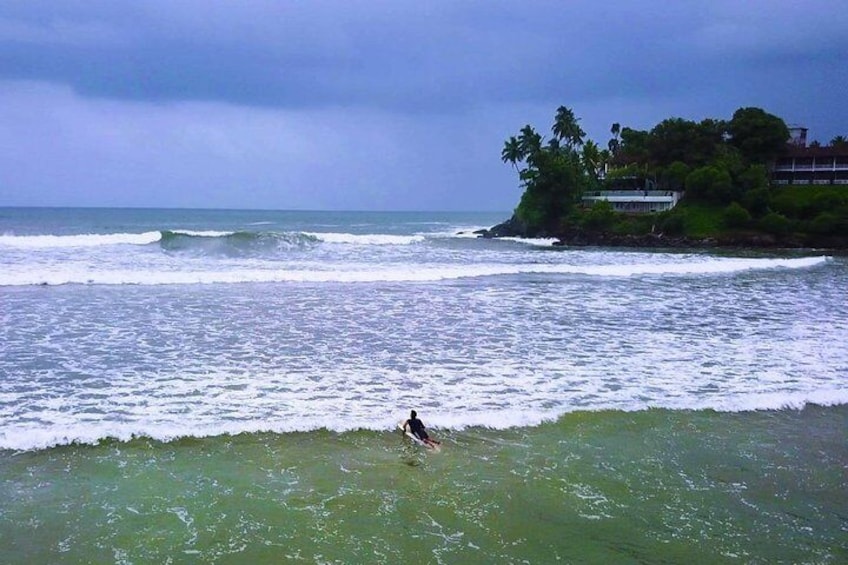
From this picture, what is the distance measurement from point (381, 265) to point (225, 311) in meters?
15.5

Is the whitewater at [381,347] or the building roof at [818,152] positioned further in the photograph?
the building roof at [818,152]

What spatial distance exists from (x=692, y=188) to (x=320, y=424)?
58.8 meters

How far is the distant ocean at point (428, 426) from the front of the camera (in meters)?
6.81

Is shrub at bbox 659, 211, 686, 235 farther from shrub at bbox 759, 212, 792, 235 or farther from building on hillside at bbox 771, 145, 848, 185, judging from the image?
building on hillside at bbox 771, 145, 848, 185

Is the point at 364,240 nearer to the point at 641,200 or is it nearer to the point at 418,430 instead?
the point at 641,200

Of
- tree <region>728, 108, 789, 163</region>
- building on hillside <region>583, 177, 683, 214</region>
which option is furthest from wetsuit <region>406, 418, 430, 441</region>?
tree <region>728, 108, 789, 163</region>

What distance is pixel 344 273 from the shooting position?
96.6ft

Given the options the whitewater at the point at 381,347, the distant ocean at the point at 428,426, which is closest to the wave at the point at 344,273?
the whitewater at the point at 381,347

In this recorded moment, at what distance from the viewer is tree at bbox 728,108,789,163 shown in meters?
68.4

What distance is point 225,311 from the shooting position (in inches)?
779

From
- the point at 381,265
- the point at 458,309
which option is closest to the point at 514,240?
the point at 381,265

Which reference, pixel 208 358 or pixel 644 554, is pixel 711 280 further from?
pixel 644 554

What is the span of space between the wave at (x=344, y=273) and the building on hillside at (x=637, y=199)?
2473 cm

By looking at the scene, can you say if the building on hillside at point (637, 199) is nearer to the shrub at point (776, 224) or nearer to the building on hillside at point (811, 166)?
the shrub at point (776, 224)
